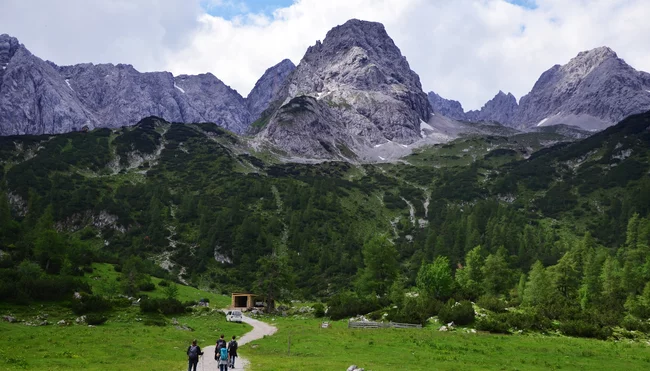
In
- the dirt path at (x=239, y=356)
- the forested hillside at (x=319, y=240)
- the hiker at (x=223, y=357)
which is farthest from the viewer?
the forested hillside at (x=319, y=240)

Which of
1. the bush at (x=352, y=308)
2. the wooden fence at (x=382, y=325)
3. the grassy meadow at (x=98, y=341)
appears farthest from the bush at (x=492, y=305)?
the grassy meadow at (x=98, y=341)

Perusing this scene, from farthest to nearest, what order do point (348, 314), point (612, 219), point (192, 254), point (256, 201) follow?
1. point (256, 201)
2. point (612, 219)
3. point (192, 254)
4. point (348, 314)

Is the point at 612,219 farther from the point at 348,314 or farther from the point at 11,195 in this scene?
the point at 11,195

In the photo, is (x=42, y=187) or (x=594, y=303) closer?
(x=594, y=303)

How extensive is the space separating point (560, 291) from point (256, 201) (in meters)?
135

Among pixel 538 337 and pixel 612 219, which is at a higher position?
pixel 612 219

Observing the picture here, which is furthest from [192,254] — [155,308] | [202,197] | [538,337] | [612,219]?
[612,219]

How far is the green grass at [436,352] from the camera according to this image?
99.0 feet

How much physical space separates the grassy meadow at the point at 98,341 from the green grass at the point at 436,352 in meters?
6.46

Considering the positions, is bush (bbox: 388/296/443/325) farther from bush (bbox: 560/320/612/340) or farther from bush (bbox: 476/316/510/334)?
bush (bbox: 560/320/612/340)

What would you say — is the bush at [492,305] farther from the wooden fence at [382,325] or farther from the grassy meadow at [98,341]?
the grassy meadow at [98,341]

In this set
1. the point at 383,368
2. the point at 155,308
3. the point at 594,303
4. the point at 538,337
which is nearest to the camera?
the point at 383,368

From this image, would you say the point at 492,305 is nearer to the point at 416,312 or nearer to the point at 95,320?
the point at 416,312

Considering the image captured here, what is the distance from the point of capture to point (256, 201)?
634ft
